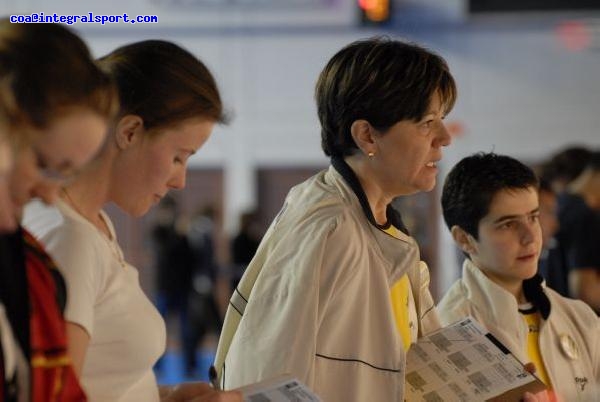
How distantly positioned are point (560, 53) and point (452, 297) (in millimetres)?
9377

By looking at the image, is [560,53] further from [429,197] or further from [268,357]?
[268,357]

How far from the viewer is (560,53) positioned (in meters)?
11.7

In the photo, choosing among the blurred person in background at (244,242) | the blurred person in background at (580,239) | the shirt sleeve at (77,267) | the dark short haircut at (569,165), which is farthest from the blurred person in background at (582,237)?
the blurred person in background at (244,242)

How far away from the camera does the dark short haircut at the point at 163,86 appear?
180 centimetres

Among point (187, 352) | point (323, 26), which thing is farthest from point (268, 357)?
point (323, 26)

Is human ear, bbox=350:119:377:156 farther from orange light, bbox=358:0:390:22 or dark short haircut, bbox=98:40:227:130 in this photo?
orange light, bbox=358:0:390:22

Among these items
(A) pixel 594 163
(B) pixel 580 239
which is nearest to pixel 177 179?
(B) pixel 580 239

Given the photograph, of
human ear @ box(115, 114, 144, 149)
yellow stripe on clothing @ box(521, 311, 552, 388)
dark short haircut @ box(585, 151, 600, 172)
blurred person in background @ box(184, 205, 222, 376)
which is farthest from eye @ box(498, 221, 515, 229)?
blurred person in background @ box(184, 205, 222, 376)

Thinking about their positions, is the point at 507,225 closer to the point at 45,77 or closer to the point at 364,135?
the point at 364,135

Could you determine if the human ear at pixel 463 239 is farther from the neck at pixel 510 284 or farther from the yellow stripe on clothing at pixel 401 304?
the yellow stripe on clothing at pixel 401 304

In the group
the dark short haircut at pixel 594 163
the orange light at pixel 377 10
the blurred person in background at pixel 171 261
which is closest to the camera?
the dark short haircut at pixel 594 163

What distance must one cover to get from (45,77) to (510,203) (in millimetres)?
1717

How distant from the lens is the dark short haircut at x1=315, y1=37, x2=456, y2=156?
2303 millimetres

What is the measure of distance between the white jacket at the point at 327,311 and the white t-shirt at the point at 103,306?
45 centimetres
